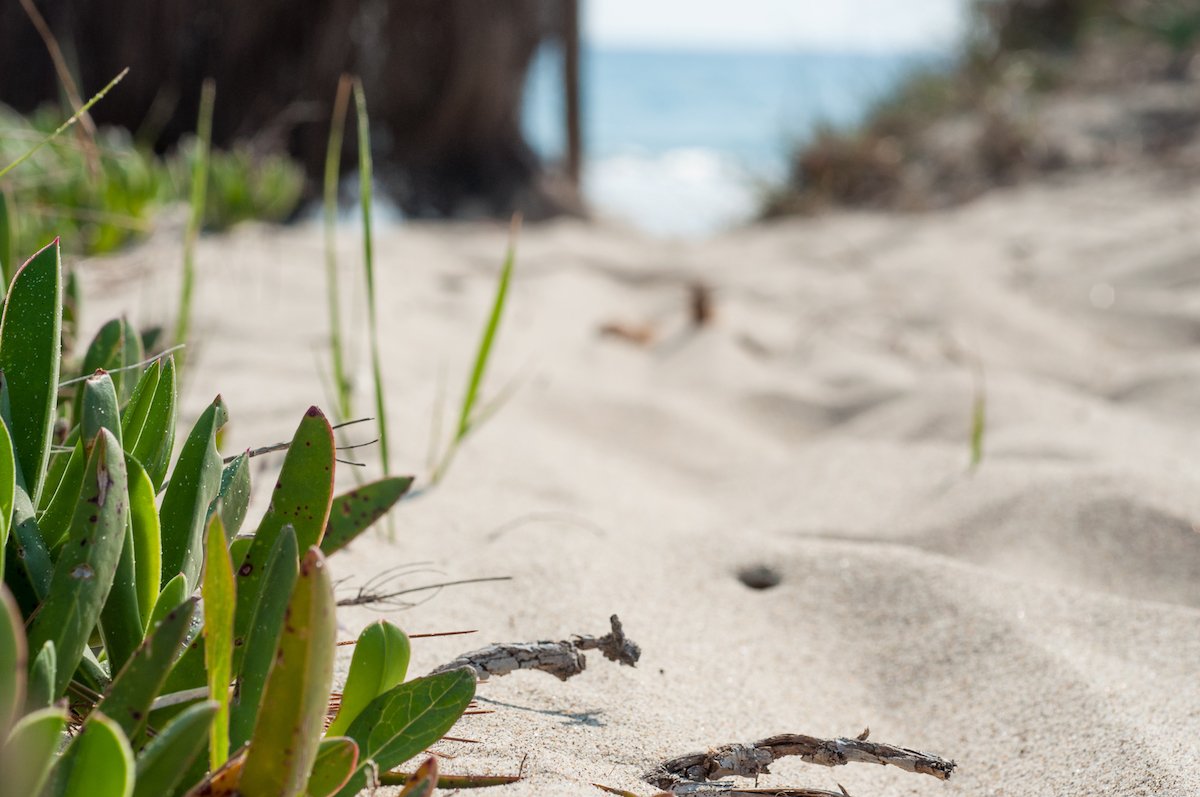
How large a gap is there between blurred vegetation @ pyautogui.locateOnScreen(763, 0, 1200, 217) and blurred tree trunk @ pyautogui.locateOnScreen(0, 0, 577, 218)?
1667 millimetres

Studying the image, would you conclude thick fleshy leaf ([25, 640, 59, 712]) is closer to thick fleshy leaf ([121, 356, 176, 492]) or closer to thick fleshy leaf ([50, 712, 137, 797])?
thick fleshy leaf ([50, 712, 137, 797])

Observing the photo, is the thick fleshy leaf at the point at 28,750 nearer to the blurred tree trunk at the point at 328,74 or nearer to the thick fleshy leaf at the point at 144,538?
the thick fleshy leaf at the point at 144,538

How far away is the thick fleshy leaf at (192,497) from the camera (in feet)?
2.63

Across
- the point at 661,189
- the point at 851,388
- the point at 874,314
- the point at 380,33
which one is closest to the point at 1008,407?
the point at 851,388

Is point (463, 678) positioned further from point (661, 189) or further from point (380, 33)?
Answer: point (661, 189)

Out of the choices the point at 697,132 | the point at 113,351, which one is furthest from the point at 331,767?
the point at 697,132

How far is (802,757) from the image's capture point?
900 millimetres

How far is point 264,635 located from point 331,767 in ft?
0.32

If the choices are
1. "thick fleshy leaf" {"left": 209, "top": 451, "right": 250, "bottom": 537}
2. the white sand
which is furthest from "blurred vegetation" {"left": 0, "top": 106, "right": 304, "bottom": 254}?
"thick fleshy leaf" {"left": 209, "top": 451, "right": 250, "bottom": 537}

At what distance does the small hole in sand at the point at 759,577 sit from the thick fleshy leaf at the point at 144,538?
880 mm

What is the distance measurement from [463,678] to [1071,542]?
1114 millimetres

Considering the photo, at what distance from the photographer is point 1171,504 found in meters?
1.62

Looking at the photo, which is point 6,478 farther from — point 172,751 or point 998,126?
point 998,126

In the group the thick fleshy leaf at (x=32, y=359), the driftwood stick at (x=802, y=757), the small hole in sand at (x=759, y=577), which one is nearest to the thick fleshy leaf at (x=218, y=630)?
the thick fleshy leaf at (x=32, y=359)
